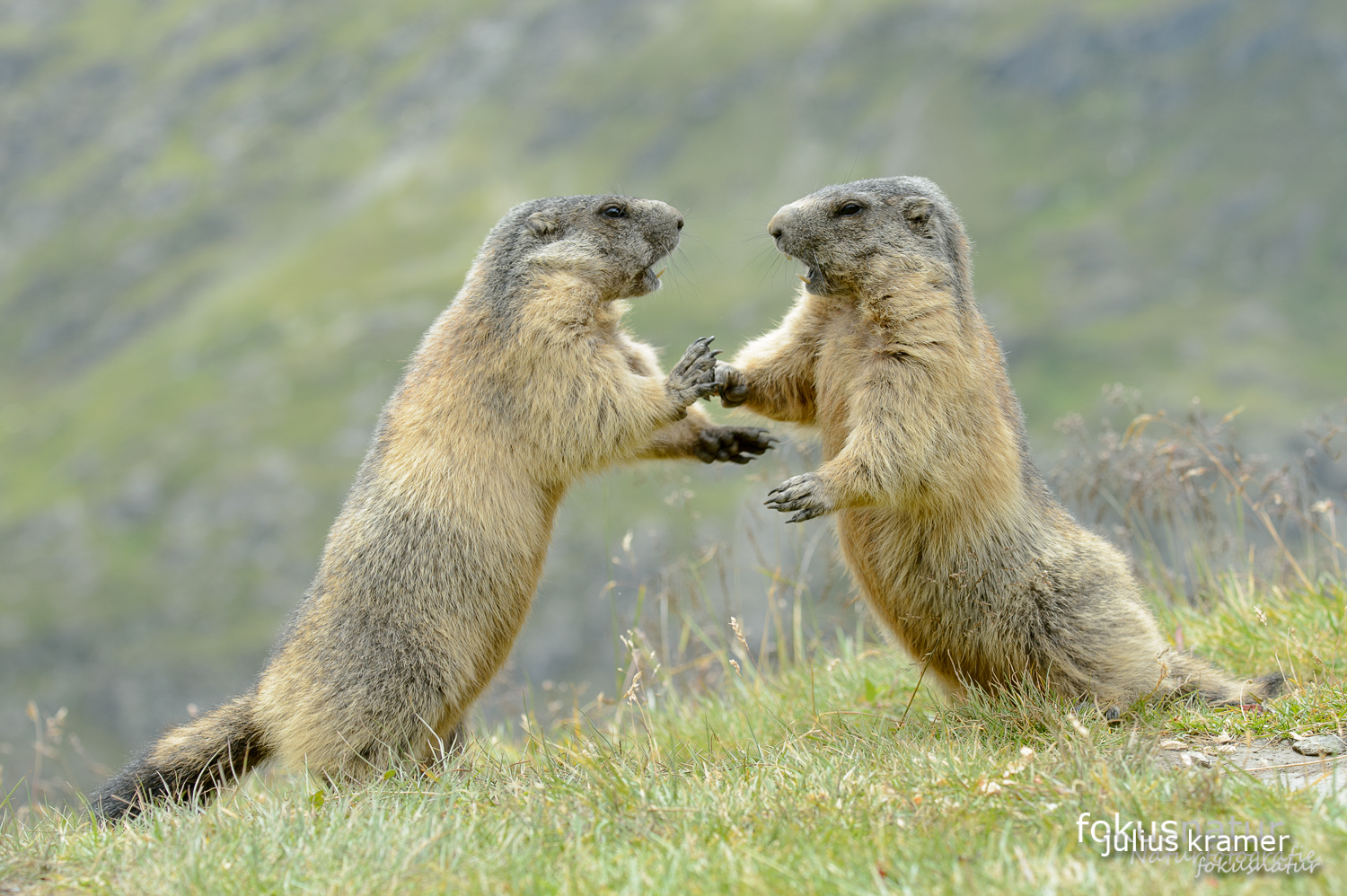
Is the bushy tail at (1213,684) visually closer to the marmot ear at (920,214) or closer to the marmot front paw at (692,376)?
the marmot ear at (920,214)

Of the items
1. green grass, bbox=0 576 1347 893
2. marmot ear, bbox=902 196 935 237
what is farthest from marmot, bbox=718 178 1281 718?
green grass, bbox=0 576 1347 893

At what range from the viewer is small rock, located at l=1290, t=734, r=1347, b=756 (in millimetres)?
5145

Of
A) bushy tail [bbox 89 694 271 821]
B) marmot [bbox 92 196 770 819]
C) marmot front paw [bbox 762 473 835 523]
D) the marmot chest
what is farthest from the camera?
the marmot chest

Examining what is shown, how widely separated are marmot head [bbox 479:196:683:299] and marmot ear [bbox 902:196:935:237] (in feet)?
4.87

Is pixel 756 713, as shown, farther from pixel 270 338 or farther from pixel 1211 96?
pixel 1211 96

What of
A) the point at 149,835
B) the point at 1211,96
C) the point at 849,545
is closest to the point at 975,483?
the point at 849,545

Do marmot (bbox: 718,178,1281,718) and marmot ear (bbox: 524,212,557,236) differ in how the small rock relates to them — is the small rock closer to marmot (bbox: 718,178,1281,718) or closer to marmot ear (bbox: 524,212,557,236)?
marmot (bbox: 718,178,1281,718)

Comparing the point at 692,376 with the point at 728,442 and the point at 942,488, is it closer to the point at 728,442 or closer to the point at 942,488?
the point at 728,442

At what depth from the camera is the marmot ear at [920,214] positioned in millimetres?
6492

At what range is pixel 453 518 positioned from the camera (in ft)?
20.7

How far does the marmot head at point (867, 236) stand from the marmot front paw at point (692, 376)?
29.8 inches

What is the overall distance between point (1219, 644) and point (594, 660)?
335 feet

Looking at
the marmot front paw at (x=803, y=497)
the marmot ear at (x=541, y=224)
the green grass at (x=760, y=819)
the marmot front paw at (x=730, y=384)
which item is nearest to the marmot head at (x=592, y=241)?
the marmot ear at (x=541, y=224)

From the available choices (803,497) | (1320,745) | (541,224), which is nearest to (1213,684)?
(1320,745)
